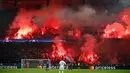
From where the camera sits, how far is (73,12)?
23.9 metres

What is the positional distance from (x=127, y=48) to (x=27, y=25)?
24.6ft

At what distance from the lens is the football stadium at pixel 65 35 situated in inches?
920

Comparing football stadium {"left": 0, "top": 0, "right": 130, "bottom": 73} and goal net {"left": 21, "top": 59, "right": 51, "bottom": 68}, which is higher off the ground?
football stadium {"left": 0, "top": 0, "right": 130, "bottom": 73}

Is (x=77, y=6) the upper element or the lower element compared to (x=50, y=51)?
upper

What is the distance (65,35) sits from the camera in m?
23.7

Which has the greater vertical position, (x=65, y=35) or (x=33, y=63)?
(x=65, y=35)

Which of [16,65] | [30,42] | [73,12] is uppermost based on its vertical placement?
[73,12]

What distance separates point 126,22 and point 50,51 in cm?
585

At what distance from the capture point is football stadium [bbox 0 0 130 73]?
76.7 ft

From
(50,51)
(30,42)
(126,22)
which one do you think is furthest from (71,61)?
(126,22)

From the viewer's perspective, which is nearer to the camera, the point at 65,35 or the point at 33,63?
the point at 65,35

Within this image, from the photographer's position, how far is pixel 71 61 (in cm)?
2388

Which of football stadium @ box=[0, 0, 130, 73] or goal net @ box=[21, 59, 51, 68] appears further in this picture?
goal net @ box=[21, 59, 51, 68]

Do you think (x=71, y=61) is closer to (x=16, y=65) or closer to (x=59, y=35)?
(x=59, y=35)
